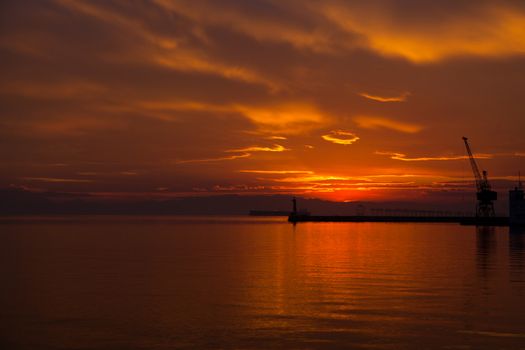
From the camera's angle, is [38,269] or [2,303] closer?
[2,303]

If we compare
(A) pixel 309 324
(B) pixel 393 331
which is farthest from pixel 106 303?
(B) pixel 393 331

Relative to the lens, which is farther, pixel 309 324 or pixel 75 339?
pixel 309 324

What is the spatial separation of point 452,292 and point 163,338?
752 inches

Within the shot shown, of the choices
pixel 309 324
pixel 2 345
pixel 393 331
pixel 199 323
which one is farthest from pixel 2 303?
pixel 393 331

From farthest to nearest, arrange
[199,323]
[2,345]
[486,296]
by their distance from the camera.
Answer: [486,296] → [199,323] → [2,345]

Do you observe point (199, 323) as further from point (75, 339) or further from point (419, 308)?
point (419, 308)

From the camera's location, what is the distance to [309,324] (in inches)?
1037

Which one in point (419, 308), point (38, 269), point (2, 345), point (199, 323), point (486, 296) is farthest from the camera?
point (38, 269)

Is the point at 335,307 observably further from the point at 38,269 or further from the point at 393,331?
the point at 38,269

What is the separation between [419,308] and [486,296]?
641 cm

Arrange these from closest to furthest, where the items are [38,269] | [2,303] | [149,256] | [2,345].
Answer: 1. [2,345]
2. [2,303]
3. [38,269]
4. [149,256]

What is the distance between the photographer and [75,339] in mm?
23828

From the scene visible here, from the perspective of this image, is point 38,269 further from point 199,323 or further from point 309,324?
point 309,324

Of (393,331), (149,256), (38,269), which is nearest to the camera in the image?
(393,331)
